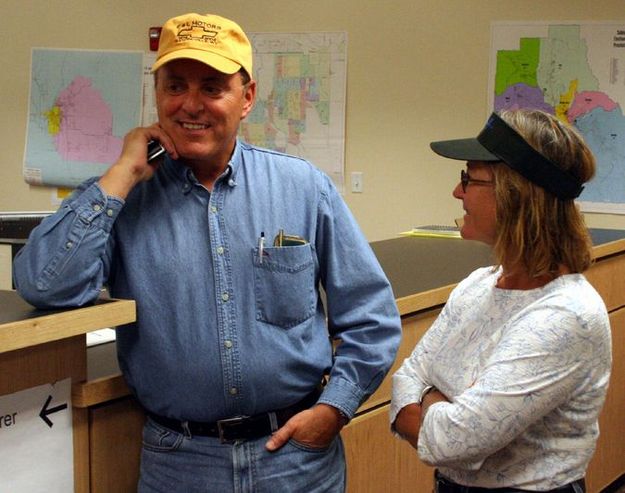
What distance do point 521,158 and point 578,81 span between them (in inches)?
134

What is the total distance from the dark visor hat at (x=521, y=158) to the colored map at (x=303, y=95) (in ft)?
11.9

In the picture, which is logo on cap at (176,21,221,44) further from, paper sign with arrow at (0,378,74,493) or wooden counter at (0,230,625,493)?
paper sign with arrow at (0,378,74,493)

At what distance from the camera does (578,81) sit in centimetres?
473

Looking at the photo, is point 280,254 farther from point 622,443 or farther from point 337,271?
point 622,443

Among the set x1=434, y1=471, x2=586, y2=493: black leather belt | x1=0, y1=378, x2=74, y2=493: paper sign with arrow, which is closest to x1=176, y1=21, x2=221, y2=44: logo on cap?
x1=0, y1=378, x2=74, y2=493: paper sign with arrow

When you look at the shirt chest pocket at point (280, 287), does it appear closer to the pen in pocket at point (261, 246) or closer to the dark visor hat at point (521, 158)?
the pen in pocket at point (261, 246)

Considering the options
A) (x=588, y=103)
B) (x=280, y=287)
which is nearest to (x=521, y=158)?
(x=280, y=287)

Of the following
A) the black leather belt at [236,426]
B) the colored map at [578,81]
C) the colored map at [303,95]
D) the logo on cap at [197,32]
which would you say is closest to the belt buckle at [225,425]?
A: the black leather belt at [236,426]

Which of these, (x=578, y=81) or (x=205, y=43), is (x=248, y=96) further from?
(x=578, y=81)

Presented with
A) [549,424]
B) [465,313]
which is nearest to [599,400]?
[549,424]

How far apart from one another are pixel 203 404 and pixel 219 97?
1.82 ft

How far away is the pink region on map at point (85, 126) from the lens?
552cm

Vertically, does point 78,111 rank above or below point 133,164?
above

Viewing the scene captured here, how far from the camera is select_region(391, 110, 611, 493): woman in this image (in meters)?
1.48
